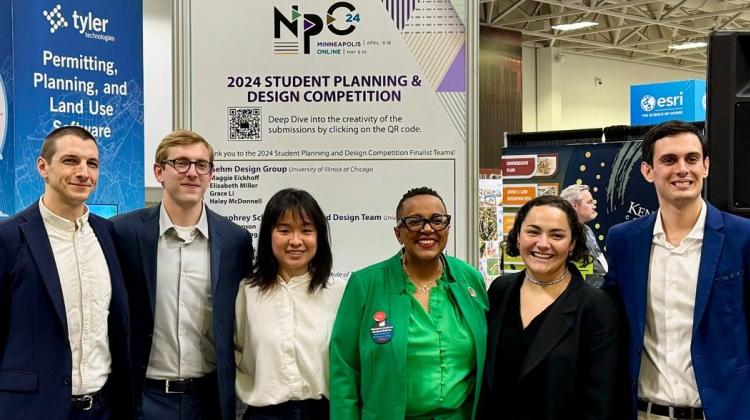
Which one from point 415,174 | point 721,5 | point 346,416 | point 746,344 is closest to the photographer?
point 746,344

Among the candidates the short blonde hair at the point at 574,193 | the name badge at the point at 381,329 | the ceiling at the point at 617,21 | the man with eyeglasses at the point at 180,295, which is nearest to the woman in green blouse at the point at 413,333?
the name badge at the point at 381,329

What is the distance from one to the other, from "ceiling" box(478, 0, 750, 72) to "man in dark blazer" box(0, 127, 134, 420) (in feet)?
37.2

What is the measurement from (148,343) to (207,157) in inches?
23.2

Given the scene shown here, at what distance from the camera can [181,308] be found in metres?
2.38

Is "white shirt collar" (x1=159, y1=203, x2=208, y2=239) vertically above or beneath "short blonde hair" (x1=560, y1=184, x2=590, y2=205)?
beneath

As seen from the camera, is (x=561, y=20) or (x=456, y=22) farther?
(x=561, y=20)

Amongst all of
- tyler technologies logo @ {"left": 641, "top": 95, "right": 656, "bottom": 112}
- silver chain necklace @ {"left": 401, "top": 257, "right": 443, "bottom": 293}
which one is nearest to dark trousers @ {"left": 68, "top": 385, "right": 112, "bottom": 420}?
silver chain necklace @ {"left": 401, "top": 257, "right": 443, "bottom": 293}

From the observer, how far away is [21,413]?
2164 millimetres

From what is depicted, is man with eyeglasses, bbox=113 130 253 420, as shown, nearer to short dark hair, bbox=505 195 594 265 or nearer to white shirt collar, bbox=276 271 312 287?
white shirt collar, bbox=276 271 312 287

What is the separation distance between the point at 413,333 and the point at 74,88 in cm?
299

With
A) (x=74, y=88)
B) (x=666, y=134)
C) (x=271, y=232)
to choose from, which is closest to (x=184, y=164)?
(x=271, y=232)

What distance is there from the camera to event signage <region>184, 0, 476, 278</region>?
2.80 m

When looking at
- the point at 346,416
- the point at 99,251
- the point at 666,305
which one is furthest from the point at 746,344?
the point at 99,251

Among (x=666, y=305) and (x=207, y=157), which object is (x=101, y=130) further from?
(x=666, y=305)
